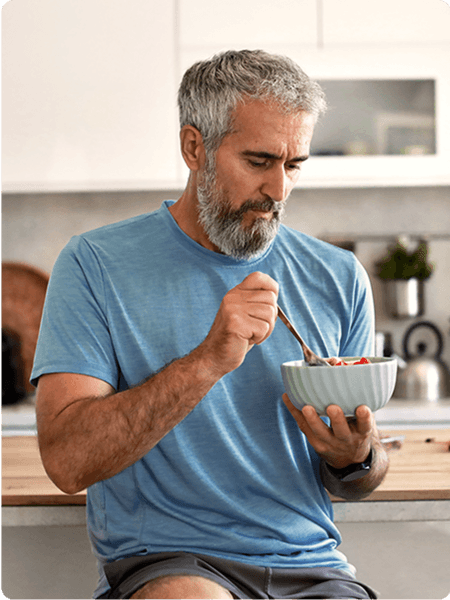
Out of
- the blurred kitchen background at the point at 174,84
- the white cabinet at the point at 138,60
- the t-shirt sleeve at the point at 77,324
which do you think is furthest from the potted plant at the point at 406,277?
the t-shirt sleeve at the point at 77,324

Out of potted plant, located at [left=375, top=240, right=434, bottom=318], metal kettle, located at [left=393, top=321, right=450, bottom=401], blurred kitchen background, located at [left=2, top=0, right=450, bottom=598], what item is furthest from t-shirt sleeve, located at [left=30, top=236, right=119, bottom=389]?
potted plant, located at [left=375, top=240, right=434, bottom=318]

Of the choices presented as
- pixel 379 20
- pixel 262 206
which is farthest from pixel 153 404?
pixel 379 20

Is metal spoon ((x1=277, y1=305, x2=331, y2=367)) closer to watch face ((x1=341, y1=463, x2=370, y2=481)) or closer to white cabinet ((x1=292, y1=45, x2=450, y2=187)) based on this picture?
watch face ((x1=341, y1=463, x2=370, y2=481))

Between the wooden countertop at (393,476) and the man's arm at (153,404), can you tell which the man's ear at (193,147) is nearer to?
the man's arm at (153,404)

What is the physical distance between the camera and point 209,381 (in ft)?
3.02

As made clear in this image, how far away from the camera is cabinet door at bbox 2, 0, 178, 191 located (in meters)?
2.52

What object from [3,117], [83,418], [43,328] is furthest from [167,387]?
[3,117]

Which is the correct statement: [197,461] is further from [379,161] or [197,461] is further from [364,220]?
[364,220]

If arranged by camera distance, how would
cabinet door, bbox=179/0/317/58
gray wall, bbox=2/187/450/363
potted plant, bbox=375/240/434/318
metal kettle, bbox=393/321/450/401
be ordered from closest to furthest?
cabinet door, bbox=179/0/317/58 → metal kettle, bbox=393/321/450/401 → potted plant, bbox=375/240/434/318 → gray wall, bbox=2/187/450/363

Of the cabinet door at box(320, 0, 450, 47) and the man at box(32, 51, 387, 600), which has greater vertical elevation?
the cabinet door at box(320, 0, 450, 47)

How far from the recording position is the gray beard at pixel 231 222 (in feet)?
3.51

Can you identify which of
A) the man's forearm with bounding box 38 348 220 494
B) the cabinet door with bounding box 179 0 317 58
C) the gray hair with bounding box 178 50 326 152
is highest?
the cabinet door with bounding box 179 0 317 58

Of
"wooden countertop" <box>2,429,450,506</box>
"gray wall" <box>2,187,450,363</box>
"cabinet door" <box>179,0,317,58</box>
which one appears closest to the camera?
"wooden countertop" <box>2,429,450,506</box>

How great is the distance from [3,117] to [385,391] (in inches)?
83.8
